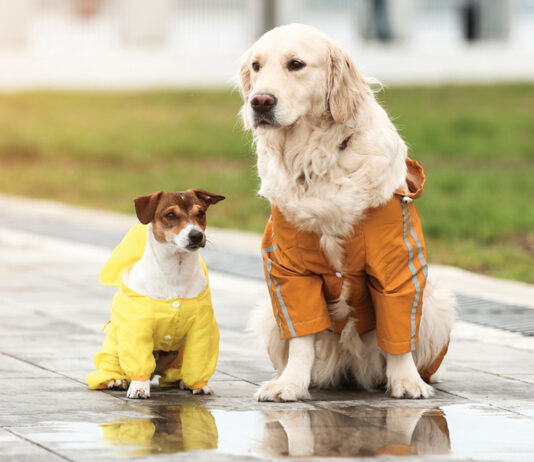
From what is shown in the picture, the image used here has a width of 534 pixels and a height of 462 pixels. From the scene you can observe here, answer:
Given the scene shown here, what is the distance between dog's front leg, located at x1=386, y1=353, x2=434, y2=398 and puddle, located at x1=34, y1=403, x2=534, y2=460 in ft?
0.74

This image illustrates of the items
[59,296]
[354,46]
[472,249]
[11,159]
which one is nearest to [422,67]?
[354,46]

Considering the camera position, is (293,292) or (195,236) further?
(293,292)

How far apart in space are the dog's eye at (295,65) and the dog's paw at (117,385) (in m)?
1.70

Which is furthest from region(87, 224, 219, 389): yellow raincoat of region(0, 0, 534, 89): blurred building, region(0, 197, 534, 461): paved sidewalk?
region(0, 0, 534, 89): blurred building

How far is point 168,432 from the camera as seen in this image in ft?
15.4

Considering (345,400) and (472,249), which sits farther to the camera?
(472,249)

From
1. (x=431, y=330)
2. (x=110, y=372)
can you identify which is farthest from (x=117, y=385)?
(x=431, y=330)

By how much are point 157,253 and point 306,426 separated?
3.71 feet

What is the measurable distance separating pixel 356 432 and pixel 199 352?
1029 millimetres

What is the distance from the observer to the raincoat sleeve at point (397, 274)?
532cm

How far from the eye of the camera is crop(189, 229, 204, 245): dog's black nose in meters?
5.26

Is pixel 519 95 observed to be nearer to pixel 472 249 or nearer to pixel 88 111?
pixel 88 111

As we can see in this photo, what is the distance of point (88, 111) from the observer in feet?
88.7

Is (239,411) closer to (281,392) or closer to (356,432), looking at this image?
(281,392)
